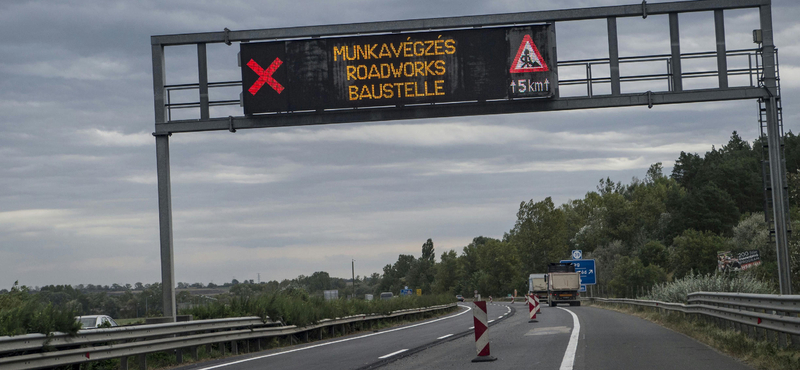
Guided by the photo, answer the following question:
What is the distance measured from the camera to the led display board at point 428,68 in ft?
60.0

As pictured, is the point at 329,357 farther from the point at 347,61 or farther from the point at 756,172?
the point at 756,172

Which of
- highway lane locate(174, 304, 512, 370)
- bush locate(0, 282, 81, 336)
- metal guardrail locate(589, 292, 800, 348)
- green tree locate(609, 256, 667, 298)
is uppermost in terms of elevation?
bush locate(0, 282, 81, 336)

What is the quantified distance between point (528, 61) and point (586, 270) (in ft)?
155

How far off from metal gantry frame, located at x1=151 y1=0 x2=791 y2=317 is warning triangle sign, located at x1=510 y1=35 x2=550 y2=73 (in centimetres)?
70

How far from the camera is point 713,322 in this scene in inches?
749

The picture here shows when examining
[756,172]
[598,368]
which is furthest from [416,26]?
[756,172]

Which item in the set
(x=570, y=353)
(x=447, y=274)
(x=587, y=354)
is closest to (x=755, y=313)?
(x=587, y=354)

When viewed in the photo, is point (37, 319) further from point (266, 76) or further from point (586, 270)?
point (586, 270)

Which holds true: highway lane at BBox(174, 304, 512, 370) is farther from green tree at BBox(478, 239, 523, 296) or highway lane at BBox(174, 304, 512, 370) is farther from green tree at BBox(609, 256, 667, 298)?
green tree at BBox(478, 239, 523, 296)

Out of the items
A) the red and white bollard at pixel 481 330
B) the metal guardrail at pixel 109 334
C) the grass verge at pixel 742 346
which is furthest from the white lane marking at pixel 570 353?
the metal guardrail at pixel 109 334

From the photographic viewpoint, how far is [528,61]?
18.4m

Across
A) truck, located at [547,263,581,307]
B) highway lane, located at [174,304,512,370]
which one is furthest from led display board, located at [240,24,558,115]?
truck, located at [547,263,581,307]

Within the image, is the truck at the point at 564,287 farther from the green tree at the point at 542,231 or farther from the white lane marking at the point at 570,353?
the green tree at the point at 542,231

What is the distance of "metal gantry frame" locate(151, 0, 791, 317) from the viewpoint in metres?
18.6
